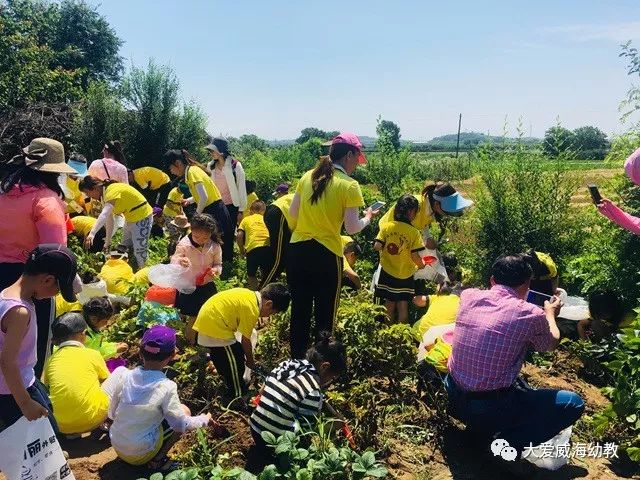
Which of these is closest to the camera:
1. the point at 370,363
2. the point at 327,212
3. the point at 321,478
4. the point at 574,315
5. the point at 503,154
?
the point at 321,478

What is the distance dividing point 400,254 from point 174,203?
3746mm

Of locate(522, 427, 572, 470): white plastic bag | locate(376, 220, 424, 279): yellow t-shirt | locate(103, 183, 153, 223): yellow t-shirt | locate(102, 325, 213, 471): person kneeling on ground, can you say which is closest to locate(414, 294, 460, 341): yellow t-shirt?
locate(376, 220, 424, 279): yellow t-shirt

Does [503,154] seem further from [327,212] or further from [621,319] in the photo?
[327,212]

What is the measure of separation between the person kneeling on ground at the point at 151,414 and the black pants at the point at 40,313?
517 millimetres

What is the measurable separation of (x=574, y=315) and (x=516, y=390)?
201 cm

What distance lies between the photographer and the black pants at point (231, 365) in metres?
3.53

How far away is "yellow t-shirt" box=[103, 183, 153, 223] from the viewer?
5.68 m

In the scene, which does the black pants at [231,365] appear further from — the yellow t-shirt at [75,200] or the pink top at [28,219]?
the yellow t-shirt at [75,200]

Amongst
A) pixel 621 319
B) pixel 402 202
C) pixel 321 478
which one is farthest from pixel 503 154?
pixel 321 478

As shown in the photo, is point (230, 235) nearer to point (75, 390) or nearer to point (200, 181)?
point (200, 181)

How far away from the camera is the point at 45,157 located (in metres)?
3.05

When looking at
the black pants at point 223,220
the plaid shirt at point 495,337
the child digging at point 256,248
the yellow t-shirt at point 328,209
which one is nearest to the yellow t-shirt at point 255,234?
the child digging at point 256,248

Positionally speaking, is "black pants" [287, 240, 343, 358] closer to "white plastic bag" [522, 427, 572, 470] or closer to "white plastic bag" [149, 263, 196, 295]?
"white plastic bag" [149, 263, 196, 295]

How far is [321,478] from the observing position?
7.66 feet
